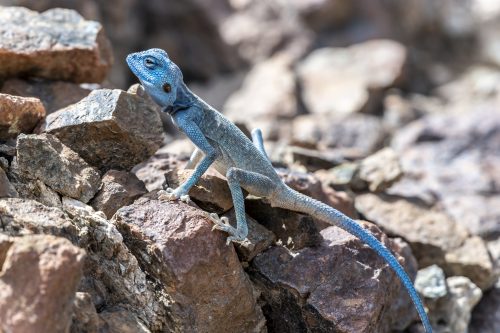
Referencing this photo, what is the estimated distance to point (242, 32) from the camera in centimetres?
1244

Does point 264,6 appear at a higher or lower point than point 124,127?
lower

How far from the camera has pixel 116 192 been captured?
14.5 ft

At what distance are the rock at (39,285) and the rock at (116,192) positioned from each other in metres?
1.15

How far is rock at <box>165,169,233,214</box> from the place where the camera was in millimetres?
4625

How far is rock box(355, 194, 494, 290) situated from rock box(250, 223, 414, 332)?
121cm

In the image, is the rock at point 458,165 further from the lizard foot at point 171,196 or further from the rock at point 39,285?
the rock at point 39,285

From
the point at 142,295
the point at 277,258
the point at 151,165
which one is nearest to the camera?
the point at 142,295

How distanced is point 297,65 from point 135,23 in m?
3.20

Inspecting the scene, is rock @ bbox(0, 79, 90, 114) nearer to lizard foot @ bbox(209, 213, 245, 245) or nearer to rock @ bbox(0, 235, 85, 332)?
lizard foot @ bbox(209, 213, 245, 245)

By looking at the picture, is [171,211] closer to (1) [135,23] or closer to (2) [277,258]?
(2) [277,258]

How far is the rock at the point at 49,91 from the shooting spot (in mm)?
5449

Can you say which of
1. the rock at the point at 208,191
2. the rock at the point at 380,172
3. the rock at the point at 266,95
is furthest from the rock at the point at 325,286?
the rock at the point at 266,95

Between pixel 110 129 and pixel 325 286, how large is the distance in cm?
194

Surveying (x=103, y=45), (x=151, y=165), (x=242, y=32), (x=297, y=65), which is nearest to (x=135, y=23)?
(x=242, y=32)
